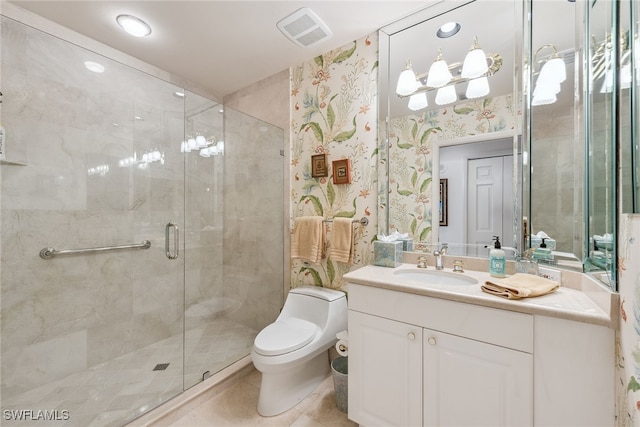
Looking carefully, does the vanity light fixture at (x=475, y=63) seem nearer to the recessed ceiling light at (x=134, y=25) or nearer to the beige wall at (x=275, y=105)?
the beige wall at (x=275, y=105)

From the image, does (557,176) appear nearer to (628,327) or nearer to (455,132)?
(455,132)

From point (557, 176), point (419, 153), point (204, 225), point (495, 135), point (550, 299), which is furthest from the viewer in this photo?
point (204, 225)

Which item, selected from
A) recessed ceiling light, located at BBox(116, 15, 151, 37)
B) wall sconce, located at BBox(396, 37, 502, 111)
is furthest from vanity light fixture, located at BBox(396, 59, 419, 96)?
recessed ceiling light, located at BBox(116, 15, 151, 37)

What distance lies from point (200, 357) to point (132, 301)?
66 centimetres

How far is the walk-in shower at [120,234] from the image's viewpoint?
1.44 metres

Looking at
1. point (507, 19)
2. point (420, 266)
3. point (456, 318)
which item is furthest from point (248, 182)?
point (507, 19)

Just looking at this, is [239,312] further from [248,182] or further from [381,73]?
[381,73]

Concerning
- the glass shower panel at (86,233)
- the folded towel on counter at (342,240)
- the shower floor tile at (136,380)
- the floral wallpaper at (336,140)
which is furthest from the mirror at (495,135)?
the glass shower panel at (86,233)

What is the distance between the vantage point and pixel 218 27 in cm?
166

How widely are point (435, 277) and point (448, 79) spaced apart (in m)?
1.15

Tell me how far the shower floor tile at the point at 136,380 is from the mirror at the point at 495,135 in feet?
4.97

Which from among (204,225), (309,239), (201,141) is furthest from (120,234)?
(309,239)

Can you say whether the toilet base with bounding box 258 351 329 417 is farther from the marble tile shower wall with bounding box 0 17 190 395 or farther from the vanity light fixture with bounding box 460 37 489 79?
the vanity light fixture with bounding box 460 37 489 79

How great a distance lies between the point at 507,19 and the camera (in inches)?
53.4
